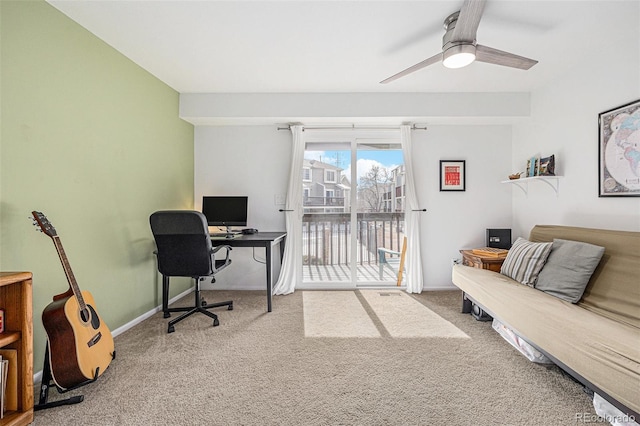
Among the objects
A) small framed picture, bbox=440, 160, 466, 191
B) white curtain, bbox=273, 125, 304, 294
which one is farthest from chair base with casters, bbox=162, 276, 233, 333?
small framed picture, bbox=440, 160, 466, 191

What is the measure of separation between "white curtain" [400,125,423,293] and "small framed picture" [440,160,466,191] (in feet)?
1.36

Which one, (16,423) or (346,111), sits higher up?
(346,111)

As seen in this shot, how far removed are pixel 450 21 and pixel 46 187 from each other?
9.47ft

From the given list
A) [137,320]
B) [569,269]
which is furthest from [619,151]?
[137,320]

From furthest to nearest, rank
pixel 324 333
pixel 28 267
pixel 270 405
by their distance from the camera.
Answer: pixel 324 333, pixel 28 267, pixel 270 405

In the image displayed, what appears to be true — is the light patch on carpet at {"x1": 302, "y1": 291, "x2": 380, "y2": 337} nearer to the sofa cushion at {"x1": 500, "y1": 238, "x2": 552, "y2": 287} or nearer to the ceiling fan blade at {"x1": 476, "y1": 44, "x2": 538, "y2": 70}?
the sofa cushion at {"x1": 500, "y1": 238, "x2": 552, "y2": 287}

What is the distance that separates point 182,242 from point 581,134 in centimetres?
372

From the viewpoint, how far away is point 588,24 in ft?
6.65

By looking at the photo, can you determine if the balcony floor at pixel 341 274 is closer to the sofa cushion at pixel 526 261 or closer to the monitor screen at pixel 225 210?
the monitor screen at pixel 225 210

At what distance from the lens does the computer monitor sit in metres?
3.40

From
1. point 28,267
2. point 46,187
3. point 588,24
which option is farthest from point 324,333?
point 588,24

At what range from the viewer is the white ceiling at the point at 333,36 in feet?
6.13

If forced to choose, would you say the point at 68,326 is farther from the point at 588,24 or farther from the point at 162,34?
the point at 588,24

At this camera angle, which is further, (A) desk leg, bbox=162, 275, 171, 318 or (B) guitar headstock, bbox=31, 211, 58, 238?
(A) desk leg, bbox=162, 275, 171, 318
